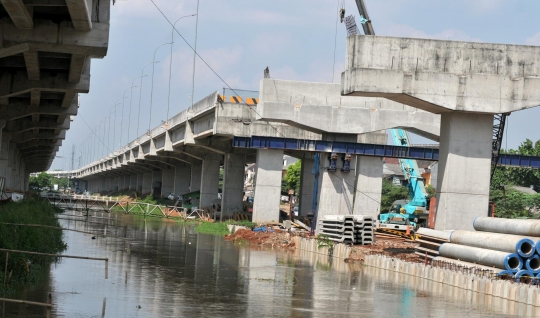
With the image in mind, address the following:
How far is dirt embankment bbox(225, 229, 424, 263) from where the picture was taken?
119ft

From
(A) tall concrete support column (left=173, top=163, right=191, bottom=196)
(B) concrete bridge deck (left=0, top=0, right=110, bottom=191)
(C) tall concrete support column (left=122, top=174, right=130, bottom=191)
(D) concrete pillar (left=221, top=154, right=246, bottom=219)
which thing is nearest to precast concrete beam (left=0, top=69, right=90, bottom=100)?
(B) concrete bridge deck (left=0, top=0, right=110, bottom=191)

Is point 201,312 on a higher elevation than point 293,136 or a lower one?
lower

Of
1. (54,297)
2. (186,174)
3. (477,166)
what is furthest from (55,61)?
(186,174)

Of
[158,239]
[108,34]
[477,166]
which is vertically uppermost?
[108,34]

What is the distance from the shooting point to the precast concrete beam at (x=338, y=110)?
48625 mm

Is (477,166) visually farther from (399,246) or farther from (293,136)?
(293,136)

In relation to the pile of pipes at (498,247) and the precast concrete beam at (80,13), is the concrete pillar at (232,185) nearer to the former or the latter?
the pile of pipes at (498,247)

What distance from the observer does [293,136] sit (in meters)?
57.7

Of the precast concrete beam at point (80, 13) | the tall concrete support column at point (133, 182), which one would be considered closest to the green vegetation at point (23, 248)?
the precast concrete beam at point (80, 13)

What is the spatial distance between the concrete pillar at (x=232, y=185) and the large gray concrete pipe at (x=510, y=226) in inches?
1543

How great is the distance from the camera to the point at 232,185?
223 ft

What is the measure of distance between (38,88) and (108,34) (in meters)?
11.2

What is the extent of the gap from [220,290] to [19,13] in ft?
29.5

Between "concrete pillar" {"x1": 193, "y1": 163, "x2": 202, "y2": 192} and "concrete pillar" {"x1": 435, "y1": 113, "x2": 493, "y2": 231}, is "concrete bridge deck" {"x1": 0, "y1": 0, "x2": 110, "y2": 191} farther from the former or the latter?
"concrete pillar" {"x1": 193, "y1": 163, "x2": 202, "y2": 192}
